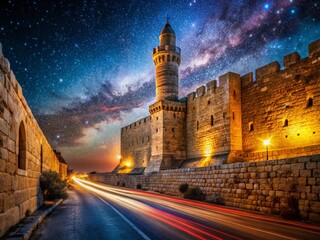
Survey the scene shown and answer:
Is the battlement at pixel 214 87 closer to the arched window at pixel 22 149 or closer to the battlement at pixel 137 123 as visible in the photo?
the battlement at pixel 137 123

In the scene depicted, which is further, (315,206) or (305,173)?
(305,173)

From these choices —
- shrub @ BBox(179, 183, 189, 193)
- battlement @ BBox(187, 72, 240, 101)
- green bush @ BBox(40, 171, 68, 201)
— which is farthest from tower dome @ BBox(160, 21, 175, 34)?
green bush @ BBox(40, 171, 68, 201)

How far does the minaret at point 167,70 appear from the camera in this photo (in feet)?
106

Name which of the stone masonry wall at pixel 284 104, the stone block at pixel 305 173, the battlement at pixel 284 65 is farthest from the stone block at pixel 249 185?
the battlement at pixel 284 65

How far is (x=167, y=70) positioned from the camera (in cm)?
3259

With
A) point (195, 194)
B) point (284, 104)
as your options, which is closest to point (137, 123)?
point (284, 104)

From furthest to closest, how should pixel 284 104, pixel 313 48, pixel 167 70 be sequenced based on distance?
1. pixel 167 70
2. pixel 284 104
3. pixel 313 48

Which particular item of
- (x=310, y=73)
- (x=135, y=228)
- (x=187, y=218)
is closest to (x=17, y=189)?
(x=135, y=228)

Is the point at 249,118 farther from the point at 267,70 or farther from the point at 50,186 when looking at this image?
the point at 50,186

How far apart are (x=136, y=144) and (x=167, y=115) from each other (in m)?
13.2

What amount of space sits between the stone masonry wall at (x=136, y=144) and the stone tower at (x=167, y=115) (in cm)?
690

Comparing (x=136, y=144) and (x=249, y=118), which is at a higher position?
(x=249, y=118)

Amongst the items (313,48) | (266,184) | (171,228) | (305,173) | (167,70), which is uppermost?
(167,70)

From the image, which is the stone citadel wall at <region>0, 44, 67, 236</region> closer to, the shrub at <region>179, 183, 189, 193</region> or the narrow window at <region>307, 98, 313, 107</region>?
the shrub at <region>179, 183, 189, 193</region>
